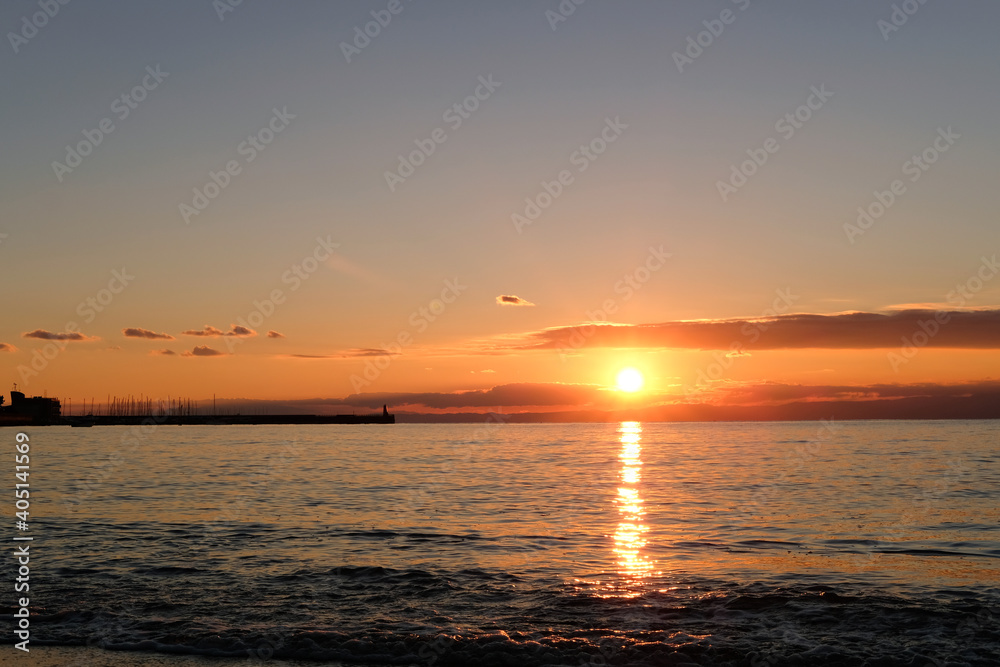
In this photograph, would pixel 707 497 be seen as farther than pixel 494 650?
Yes

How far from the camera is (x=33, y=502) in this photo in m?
35.8

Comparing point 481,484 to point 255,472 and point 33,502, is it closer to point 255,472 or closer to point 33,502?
point 255,472

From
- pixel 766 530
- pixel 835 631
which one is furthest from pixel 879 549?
pixel 835 631

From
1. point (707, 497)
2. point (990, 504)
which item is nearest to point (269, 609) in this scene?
point (707, 497)

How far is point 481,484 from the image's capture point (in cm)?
4834

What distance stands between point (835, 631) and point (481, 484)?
34145 millimetres

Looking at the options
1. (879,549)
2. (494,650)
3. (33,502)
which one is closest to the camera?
(494,650)

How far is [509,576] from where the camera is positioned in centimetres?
2075

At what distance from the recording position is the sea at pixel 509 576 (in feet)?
46.8

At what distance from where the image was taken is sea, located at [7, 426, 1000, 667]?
46.8 feet

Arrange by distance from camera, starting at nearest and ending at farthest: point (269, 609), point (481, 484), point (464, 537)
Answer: point (269, 609) < point (464, 537) < point (481, 484)

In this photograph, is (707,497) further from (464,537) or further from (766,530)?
(464,537)

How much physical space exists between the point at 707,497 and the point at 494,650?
29.4 m

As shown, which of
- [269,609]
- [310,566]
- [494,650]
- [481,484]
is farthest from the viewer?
[481,484]
